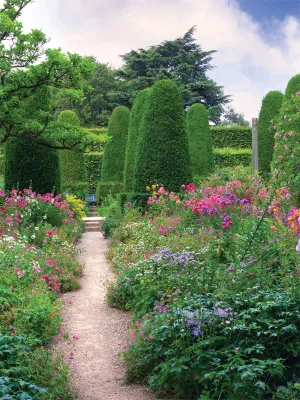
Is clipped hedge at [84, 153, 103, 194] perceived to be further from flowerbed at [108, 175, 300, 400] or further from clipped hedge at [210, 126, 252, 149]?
flowerbed at [108, 175, 300, 400]

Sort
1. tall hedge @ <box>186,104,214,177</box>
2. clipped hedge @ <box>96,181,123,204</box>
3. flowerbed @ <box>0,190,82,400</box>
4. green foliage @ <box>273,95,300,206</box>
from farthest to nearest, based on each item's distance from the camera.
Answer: tall hedge @ <box>186,104,214,177</box> < clipped hedge @ <box>96,181,123,204</box> < green foliage @ <box>273,95,300,206</box> < flowerbed @ <box>0,190,82,400</box>

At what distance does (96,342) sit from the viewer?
5422 millimetres

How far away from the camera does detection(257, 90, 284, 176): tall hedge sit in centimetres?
1878

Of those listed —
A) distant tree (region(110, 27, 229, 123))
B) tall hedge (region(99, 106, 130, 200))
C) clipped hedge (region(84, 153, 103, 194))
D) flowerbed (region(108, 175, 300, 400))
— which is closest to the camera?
flowerbed (region(108, 175, 300, 400))

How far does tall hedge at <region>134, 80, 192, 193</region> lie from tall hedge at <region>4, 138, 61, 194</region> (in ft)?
7.23

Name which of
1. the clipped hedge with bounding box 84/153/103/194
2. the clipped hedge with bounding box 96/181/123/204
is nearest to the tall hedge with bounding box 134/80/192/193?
the clipped hedge with bounding box 96/181/123/204

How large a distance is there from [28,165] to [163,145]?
130 inches

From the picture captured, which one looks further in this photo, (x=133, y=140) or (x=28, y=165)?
(x=133, y=140)

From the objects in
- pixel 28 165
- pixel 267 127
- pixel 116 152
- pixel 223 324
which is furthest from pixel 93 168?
pixel 223 324

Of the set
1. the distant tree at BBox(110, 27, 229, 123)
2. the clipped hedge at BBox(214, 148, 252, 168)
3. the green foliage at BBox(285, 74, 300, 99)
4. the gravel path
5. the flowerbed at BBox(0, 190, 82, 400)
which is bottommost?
the gravel path

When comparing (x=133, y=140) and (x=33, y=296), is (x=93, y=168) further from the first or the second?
(x=33, y=296)

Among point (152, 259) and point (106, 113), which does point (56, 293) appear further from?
point (106, 113)

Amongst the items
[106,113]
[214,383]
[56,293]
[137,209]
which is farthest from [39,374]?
[106,113]

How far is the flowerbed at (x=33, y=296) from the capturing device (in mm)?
3891
